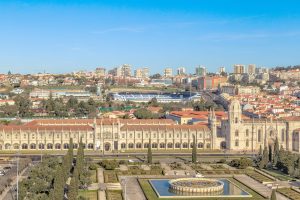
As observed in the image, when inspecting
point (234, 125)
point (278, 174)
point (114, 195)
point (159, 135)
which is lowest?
point (278, 174)

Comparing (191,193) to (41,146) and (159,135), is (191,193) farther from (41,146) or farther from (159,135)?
(41,146)

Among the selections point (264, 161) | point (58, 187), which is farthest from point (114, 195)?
point (264, 161)

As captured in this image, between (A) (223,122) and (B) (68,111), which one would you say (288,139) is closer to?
(A) (223,122)

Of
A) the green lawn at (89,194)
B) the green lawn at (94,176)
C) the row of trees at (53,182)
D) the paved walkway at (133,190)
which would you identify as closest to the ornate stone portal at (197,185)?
the paved walkway at (133,190)

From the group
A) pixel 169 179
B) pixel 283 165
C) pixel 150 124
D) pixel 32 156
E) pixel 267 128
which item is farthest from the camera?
pixel 150 124

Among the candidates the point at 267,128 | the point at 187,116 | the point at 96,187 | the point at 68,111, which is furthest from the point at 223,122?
the point at 68,111

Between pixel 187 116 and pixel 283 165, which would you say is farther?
pixel 187 116

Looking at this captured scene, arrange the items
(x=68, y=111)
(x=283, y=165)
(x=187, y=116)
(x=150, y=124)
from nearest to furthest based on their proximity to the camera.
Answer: (x=283, y=165), (x=150, y=124), (x=187, y=116), (x=68, y=111)

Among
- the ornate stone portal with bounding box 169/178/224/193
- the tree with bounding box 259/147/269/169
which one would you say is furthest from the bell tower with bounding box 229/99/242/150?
the ornate stone portal with bounding box 169/178/224/193
